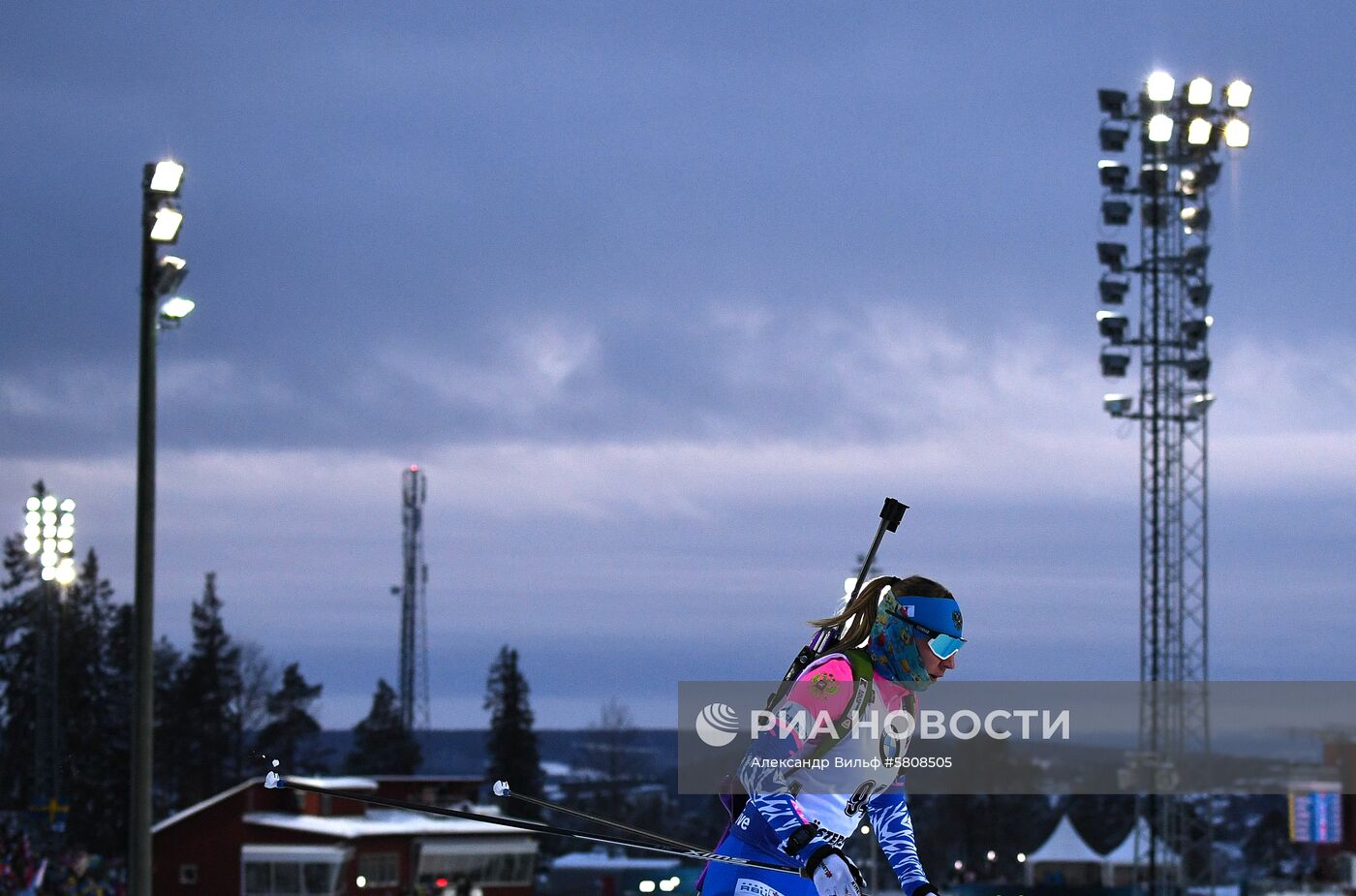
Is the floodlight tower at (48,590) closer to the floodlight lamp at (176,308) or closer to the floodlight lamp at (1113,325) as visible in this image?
the floodlight lamp at (176,308)

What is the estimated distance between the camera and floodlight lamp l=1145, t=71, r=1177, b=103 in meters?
31.2

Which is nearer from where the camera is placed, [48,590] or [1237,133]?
[1237,133]

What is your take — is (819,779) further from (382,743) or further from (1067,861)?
(382,743)

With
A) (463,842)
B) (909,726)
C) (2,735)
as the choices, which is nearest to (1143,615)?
(909,726)

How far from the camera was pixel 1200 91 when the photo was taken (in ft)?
102

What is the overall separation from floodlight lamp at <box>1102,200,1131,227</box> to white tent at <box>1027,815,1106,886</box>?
2916cm

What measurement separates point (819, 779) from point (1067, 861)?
53033mm

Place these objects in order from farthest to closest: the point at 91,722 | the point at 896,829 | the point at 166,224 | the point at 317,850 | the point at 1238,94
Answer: the point at 91,722, the point at 317,850, the point at 1238,94, the point at 166,224, the point at 896,829

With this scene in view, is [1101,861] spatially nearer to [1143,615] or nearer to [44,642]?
[1143,615]

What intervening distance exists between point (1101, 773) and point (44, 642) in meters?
28.4

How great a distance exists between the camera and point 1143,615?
3047 cm

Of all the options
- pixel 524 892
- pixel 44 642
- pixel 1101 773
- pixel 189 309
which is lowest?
pixel 524 892

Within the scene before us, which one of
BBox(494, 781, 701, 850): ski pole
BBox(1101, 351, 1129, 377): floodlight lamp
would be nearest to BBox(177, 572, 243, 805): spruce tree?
BBox(1101, 351, 1129, 377): floodlight lamp

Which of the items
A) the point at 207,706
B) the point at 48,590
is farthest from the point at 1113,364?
the point at 207,706
